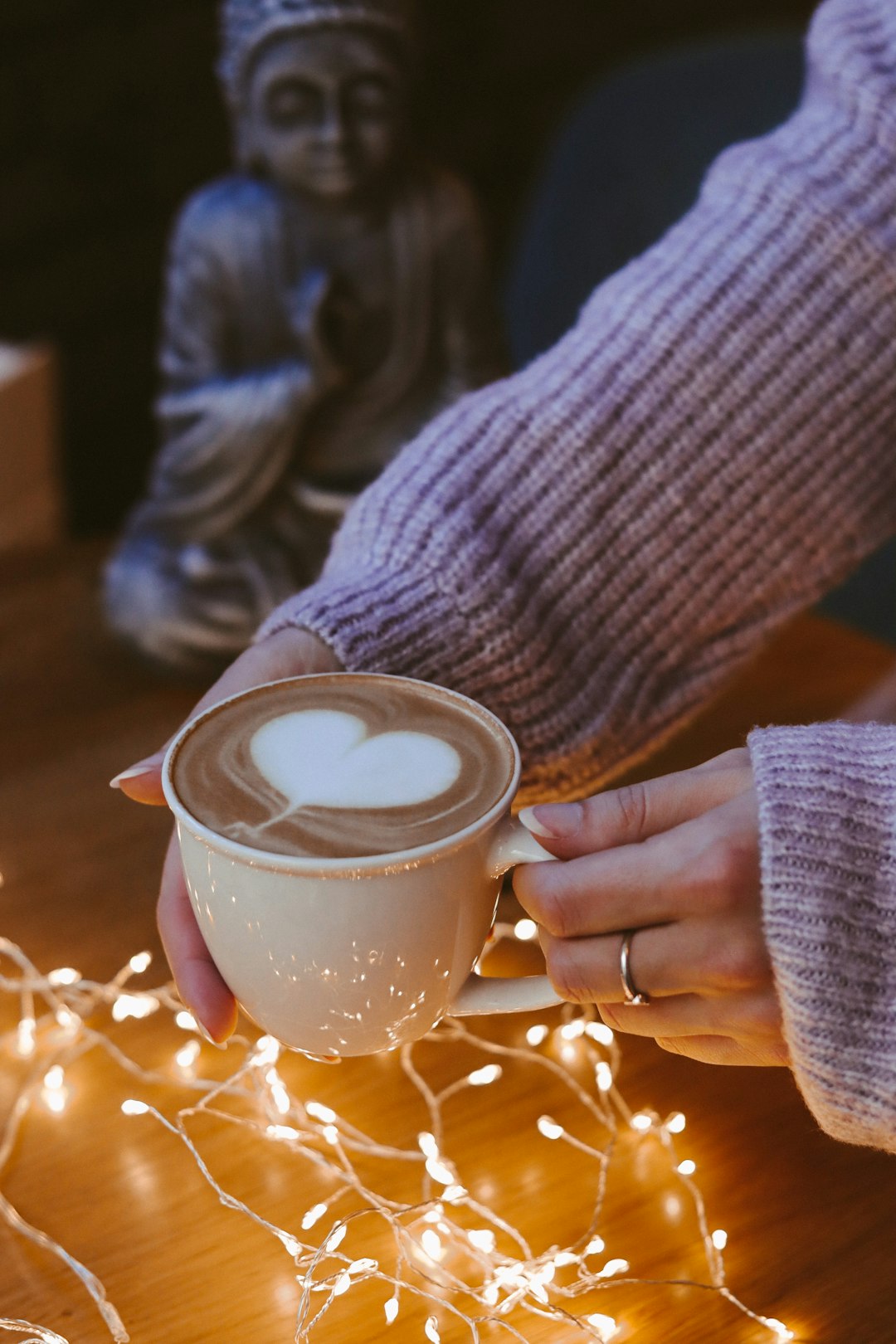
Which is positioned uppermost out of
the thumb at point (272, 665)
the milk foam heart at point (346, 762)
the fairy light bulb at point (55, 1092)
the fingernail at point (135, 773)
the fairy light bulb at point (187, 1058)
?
the milk foam heart at point (346, 762)

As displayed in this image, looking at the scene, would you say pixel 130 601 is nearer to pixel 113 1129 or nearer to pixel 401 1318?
pixel 113 1129

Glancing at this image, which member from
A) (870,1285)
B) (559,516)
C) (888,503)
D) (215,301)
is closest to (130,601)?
(215,301)

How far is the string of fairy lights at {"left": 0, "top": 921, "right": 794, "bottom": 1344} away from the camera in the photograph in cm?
49

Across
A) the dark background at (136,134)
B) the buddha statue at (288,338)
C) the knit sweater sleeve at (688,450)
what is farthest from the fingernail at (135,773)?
the dark background at (136,134)

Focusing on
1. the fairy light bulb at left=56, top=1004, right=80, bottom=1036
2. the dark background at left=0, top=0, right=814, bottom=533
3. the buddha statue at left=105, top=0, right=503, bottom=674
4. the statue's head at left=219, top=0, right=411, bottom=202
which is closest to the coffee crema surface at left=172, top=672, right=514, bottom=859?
the fairy light bulb at left=56, top=1004, right=80, bottom=1036

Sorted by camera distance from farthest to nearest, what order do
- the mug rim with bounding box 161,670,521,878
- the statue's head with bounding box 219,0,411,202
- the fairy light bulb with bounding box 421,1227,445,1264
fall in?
the statue's head with bounding box 219,0,411,202 < the fairy light bulb with bounding box 421,1227,445,1264 < the mug rim with bounding box 161,670,521,878

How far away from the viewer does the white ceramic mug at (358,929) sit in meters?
0.41

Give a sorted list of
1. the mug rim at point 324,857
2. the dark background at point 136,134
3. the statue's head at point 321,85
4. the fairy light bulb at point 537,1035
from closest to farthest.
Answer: the mug rim at point 324,857
the fairy light bulb at point 537,1035
the statue's head at point 321,85
the dark background at point 136,134

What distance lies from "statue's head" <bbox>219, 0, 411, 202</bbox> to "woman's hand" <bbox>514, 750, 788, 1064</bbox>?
63 cm

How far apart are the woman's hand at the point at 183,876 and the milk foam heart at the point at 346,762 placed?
6cm

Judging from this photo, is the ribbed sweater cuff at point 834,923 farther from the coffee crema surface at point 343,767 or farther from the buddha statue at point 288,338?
the buddha statue at point 288,338

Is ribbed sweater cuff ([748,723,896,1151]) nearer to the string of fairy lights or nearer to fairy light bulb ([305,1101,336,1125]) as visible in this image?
the string of fairy lights

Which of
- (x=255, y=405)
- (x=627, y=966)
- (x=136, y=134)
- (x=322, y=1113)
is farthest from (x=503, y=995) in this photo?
(x=136, y=134)

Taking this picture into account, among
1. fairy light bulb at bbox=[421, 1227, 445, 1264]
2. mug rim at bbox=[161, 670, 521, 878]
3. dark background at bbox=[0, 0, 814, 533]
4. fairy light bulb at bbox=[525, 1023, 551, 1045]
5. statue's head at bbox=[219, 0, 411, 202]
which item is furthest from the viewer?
dark background at bbox=[0, 0, 814, 533]
